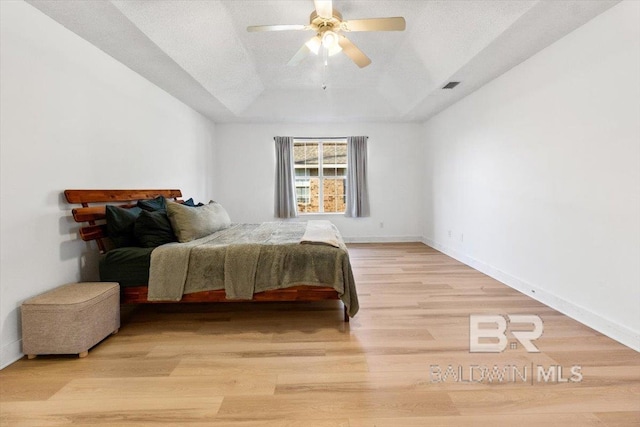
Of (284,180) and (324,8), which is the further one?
(284,180)

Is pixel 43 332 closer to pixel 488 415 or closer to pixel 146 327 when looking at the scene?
pixel 146 327

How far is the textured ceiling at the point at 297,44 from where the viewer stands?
93.0 inches

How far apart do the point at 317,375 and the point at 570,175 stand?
105 inches

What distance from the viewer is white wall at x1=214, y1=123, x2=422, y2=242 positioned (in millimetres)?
6098

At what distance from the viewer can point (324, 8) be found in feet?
7.34

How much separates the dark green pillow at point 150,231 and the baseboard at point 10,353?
0.97 meters

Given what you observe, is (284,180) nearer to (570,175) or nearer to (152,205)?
(152,205)

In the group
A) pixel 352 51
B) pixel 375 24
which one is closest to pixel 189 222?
pixel 352 51

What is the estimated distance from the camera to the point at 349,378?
1742 mm

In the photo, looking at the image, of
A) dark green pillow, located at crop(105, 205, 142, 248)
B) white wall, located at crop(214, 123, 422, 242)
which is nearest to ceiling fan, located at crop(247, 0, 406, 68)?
dark green pillow, located at crop(105, 205, 142, 248)

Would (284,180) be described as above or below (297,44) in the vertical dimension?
below

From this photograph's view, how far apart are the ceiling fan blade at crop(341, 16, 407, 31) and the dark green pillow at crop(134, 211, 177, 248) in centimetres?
232

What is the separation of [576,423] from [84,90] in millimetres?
3990

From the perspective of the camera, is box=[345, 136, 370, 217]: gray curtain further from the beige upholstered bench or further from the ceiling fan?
the beige upholstered bench
